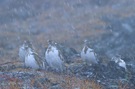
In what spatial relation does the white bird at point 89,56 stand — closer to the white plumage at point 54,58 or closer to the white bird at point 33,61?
the white plumage at point 54,58

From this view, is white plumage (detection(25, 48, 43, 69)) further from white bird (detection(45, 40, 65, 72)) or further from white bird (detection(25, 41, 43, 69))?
white bird (detection(45, 40, 65, 72))

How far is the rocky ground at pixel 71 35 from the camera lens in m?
19.2

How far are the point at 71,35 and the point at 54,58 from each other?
79.0ft

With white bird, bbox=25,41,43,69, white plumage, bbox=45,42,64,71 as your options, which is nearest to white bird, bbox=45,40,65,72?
white plumage, bbox=45,42,64,71

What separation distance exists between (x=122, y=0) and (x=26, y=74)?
35941mm

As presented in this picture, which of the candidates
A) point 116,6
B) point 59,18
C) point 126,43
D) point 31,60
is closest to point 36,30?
point 59,18

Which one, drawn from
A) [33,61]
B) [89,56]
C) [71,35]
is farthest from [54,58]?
[71,35]

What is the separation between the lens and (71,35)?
148ft

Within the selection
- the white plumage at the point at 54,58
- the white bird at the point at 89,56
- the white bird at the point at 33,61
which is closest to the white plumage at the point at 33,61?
the white bird at the point at 33,61

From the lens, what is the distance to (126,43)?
117 feet

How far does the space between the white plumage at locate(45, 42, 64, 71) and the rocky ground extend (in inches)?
22.6

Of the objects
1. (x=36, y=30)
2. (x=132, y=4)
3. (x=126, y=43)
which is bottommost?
(x=126, y=43)

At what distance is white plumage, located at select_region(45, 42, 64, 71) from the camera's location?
2103cm

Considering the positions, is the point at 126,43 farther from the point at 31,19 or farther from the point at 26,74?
the point at 31,19
